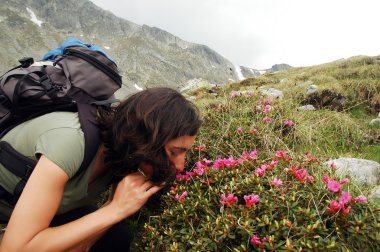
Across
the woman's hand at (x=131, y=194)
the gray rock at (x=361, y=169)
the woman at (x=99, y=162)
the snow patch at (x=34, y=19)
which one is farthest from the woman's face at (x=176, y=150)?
the snow patch at (x=34, y=19)

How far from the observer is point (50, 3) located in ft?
539

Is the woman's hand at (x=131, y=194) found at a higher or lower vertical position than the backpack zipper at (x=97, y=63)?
lower

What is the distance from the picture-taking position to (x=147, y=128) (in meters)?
2.68

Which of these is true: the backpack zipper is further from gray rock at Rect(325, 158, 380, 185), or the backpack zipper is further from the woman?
gray rock at Rect(325, 158, 380, 185)

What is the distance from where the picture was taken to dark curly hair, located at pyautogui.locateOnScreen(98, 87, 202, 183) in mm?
2688

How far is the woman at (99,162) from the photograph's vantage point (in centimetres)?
230

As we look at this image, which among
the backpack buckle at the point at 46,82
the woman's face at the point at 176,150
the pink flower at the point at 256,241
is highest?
the backpack buckle at the point at 46,82

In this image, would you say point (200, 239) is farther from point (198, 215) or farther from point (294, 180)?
point (294, 180)

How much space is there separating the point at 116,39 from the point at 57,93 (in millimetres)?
188524

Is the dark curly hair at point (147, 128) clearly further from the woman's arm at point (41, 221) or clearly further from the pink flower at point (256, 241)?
the pink flower at point (256, 241)

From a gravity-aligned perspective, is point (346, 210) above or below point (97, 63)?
below

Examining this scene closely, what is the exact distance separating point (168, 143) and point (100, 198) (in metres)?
2.49

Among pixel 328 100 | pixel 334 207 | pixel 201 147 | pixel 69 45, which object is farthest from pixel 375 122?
pixel 69 45

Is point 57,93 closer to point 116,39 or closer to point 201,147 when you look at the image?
point 201,147
